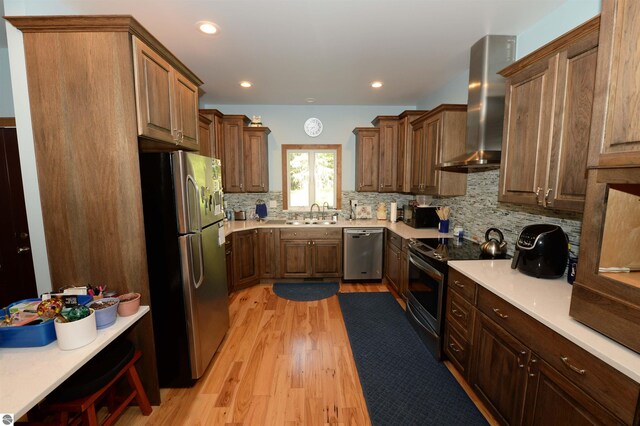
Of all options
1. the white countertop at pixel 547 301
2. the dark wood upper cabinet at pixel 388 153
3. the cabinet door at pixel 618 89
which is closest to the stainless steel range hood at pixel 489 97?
the white countertop at pixel 547 301

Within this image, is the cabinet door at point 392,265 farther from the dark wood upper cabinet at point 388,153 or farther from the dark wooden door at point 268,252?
the dark wooden door at point 268,252

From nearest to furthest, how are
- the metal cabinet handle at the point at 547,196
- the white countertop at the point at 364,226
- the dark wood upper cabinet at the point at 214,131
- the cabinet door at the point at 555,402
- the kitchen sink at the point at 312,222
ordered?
the cabinet door at the point at 555,402 → the metal cabinet handle at the point at 547,196 → the white countertop at the point at 364,226 → the dark wood upper cabinet at the point at 214,131 → the kitchen sink at the point at 312,222

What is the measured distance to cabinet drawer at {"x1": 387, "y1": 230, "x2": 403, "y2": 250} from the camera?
3498 millimetres

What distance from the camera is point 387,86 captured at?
3.60 m

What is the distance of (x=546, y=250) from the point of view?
5.78 ft

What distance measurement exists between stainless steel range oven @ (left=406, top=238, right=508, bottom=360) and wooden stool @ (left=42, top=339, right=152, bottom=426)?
2.26m

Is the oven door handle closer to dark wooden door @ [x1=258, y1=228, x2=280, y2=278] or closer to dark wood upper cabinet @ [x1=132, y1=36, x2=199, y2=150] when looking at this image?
dark wooden door @ [x1=258, y1=228, x2=280, y2=278]

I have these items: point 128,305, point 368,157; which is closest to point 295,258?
point 368,157

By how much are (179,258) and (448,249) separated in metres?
2.32

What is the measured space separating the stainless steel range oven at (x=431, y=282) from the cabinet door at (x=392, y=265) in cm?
57

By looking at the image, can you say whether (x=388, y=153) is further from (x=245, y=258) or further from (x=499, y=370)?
(x=499, y=370)

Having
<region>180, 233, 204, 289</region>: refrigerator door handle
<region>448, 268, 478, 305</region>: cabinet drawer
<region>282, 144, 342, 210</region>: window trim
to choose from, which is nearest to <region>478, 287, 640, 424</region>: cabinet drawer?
<region>448, 268, 478, 305</region>: cabinet drawer

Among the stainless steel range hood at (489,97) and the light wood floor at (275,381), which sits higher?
the stainless steel range hood at (489,97)

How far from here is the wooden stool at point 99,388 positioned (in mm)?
1389
